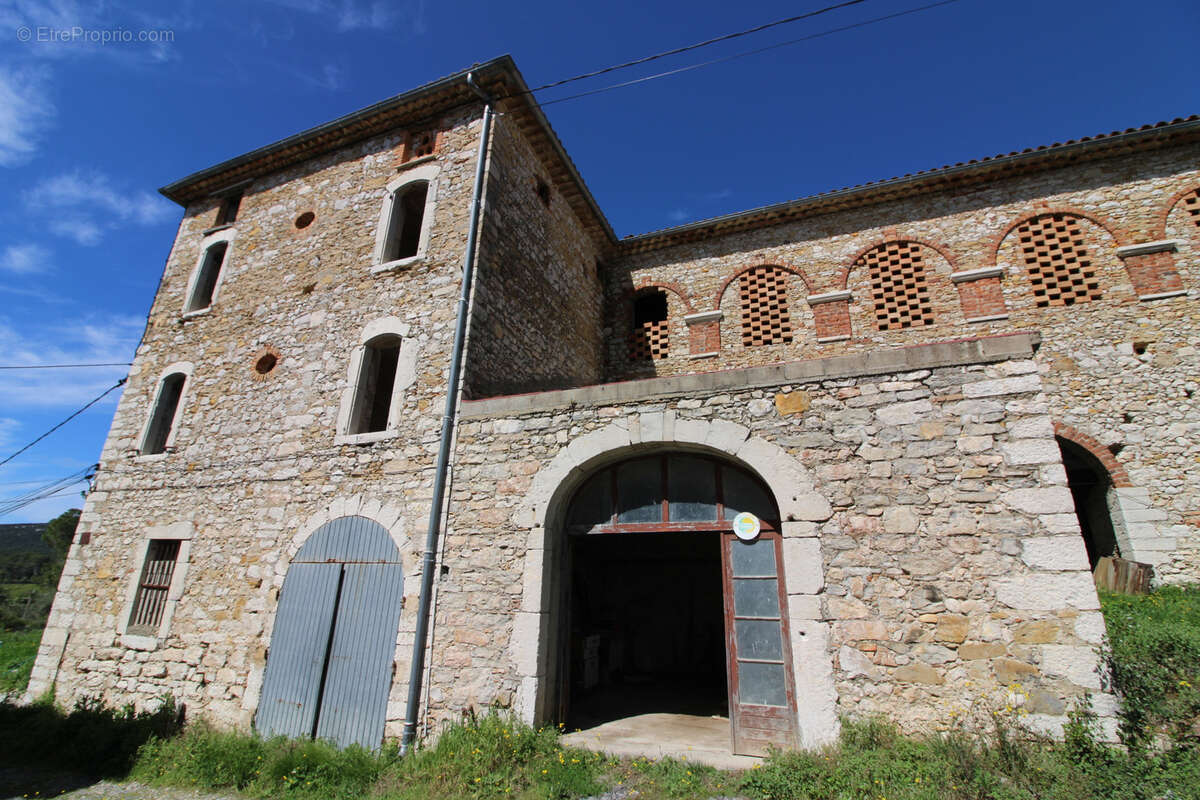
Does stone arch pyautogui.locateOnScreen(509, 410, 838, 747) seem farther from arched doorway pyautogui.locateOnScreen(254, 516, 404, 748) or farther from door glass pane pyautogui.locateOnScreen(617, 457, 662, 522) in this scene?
arched doorway pyautogui.locateOnScreen(254, 516, 404, 748)

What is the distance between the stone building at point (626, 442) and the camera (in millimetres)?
4582

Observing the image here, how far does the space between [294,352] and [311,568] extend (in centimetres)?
326

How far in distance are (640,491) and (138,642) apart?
706 cm

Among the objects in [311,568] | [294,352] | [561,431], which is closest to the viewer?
[561,431]

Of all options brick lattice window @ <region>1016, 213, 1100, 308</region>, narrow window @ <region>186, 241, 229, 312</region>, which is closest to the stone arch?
Answer: brick lattice window @ <region>1016, 213, 1100, 308</region>

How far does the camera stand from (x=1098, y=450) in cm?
841

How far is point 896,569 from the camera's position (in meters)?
4.55

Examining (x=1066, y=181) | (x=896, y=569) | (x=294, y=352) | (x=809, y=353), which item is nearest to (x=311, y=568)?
(x=294, y=352)

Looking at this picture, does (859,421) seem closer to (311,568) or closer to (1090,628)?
(1090,628)

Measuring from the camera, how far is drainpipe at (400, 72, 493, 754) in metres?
5.63

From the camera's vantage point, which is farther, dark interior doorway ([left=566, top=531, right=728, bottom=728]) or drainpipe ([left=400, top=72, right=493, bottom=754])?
dark interior doorway ([left=566, top=531, right=728, bottom=728])

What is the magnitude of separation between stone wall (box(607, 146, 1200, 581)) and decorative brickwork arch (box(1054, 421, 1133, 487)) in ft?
→ 0.32

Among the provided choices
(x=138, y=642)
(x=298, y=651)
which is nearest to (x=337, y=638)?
(x=298, y=651)

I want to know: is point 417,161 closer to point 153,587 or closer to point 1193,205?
point 153,587
